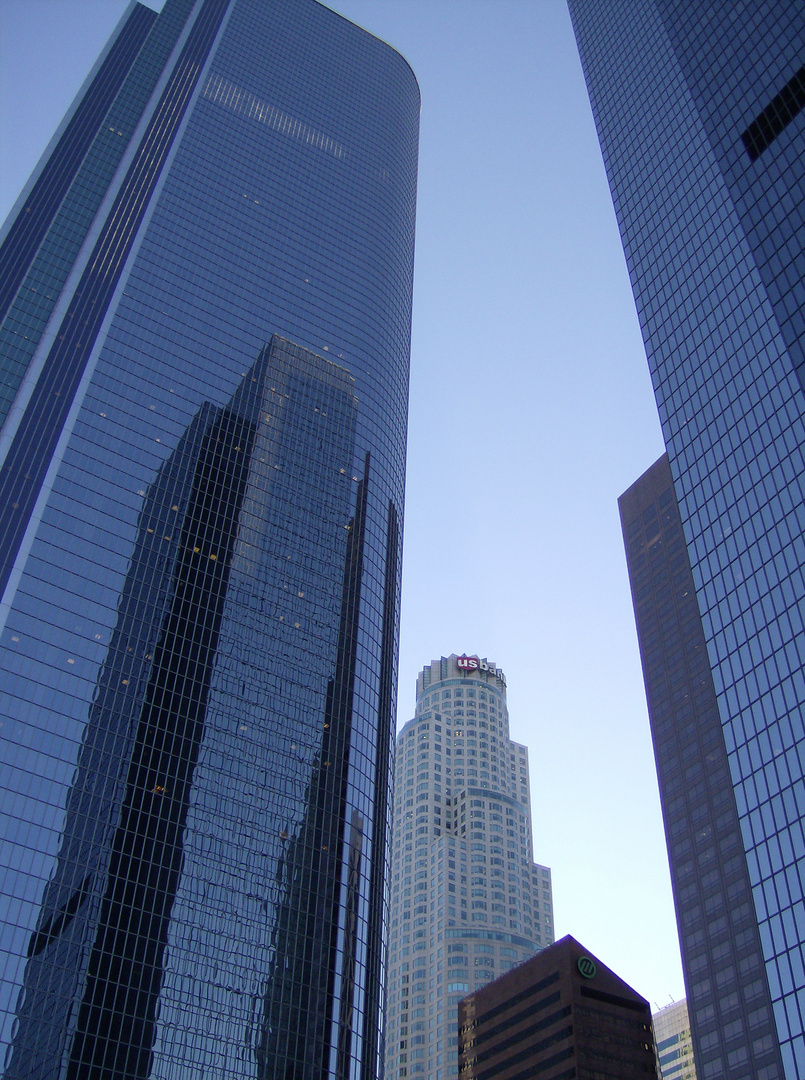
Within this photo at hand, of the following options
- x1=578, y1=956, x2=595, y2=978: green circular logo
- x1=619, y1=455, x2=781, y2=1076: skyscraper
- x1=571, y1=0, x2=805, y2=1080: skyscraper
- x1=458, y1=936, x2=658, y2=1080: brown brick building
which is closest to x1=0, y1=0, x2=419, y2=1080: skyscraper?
x1=458, y1=936, x2=658, y2=1080: brown brick building

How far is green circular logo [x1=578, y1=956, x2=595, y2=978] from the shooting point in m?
147

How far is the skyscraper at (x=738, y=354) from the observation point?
232 feet

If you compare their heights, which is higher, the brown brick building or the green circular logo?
the green circular logo

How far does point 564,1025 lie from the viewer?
470 ft

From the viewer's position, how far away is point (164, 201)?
14638cm

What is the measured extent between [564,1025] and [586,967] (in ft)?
27.1

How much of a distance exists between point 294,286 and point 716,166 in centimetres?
6697

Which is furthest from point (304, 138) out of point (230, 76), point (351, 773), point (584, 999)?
point (584, 999)

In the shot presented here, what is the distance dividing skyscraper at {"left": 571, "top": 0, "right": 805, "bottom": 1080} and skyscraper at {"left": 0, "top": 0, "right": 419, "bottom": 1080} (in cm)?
4494

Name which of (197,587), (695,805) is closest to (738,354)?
(197,587)

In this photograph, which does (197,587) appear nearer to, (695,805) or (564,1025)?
(564,1025)

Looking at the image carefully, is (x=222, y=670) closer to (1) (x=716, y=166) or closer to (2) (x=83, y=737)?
(2) (x=83, y=737)

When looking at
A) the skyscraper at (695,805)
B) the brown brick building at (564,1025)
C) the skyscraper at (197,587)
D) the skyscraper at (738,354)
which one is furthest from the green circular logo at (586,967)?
the skyscraper at (197,587)

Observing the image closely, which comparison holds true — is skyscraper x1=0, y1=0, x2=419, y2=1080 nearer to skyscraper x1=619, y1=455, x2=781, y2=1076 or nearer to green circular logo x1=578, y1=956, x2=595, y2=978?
green circular logo x1=578, y1=956, x2=595, y2=978
